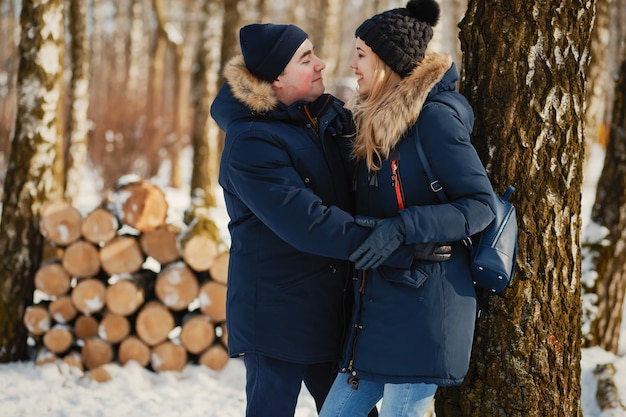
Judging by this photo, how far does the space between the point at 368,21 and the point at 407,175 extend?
574 mm

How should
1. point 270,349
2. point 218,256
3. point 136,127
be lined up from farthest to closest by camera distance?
1. point 136,127
2. point 218,256
3. point 270,349

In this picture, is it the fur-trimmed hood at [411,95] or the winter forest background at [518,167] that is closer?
the fur-trimmed hood at [411,95]

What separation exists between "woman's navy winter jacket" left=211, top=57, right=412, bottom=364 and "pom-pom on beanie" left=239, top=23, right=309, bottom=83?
0.21ft

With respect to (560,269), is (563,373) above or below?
below

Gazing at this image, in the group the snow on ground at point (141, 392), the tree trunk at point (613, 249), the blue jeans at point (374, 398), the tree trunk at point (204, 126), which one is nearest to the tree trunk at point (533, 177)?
the blue jeans at point (374, 398)

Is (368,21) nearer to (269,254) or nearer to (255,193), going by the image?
(255,193)

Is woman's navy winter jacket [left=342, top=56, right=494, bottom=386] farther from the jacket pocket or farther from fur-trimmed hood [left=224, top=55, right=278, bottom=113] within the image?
fur-trimmed hood [left=224, top=55, right=278, bottom=113]

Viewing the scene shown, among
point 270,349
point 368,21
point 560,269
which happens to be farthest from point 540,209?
point 270,349

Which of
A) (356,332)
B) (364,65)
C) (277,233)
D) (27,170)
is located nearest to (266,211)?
(277,233)

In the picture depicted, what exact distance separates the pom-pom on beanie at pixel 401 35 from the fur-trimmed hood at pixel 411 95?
0.04 m

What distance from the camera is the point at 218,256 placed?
4.49 meters

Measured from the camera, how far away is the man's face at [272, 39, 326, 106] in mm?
2512

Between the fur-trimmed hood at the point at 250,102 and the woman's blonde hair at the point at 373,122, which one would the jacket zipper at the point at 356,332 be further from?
the fur-trimmed hood at the point at 250,102

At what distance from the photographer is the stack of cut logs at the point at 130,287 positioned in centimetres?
446
